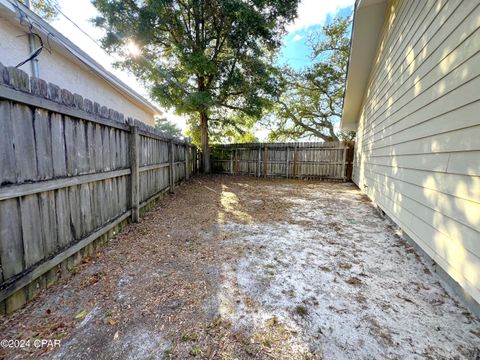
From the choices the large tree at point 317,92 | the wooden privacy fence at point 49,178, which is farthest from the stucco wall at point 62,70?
the large tree at point 317,92

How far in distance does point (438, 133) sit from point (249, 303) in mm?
2711

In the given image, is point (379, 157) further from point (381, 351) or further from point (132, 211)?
point (132, 211)

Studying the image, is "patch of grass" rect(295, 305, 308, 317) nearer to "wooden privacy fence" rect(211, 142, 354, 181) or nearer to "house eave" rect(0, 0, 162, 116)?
"house eave" rect(0, 0, 162, 116)

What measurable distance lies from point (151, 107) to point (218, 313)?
991 cm

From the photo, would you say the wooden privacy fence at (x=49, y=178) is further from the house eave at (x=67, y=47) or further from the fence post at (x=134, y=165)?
the house eave at (x=67, y=47)

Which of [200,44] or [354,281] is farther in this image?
[200,44]

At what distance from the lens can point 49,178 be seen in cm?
196

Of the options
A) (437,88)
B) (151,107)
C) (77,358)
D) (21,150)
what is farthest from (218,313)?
(151,107)

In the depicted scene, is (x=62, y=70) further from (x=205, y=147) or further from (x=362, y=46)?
(x=362, y=46)

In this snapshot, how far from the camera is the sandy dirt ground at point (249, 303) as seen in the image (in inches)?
56.6

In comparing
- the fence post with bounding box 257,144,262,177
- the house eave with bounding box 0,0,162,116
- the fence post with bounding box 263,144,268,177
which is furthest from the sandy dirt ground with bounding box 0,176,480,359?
the fence post with bounding box 257,144,262,177

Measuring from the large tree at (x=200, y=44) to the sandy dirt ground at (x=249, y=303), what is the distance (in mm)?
7407

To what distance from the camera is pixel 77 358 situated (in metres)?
1.33

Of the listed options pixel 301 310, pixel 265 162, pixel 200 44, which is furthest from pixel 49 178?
pixel 265 162
